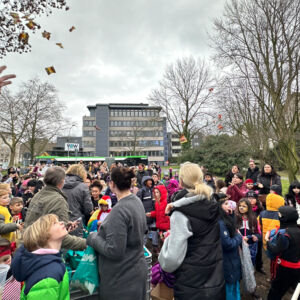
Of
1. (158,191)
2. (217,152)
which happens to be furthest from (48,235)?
(217,152)

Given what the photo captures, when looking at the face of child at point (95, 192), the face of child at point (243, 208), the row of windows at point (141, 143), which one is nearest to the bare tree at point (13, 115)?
the face of child at point (95, 192)

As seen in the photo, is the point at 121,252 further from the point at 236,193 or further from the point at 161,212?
the point at 236,193

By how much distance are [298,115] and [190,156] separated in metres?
14.9

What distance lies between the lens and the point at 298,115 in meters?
8.88

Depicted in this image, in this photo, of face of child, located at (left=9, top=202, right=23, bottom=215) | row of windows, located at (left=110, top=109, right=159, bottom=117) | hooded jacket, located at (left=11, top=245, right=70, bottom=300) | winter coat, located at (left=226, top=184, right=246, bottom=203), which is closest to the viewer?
hooded jacket, located at (left=11, top=245, right=70, bottom=300)

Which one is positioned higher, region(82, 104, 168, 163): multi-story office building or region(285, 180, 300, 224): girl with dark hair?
region(82, 104, 168, 163): multi-story office building

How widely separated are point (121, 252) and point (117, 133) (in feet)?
223

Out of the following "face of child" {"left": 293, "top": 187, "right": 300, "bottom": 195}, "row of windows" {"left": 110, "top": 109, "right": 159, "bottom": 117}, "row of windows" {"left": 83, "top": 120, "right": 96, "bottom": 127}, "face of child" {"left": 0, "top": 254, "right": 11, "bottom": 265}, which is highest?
"row of windows" {"left": 110, "top": 109, "right": 159, "bottom": 117}

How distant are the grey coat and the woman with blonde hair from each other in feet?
0.96

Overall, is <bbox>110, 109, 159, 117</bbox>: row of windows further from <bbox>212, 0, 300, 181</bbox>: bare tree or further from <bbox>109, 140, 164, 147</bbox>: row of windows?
<bbox>212, 0, 300, 181</bbox>: bare tree

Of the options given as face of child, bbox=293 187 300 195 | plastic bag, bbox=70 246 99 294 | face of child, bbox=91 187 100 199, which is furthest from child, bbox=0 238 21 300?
face of child, bbox=293 187 300 195

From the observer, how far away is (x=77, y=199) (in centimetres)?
338

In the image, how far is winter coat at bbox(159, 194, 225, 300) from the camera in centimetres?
189

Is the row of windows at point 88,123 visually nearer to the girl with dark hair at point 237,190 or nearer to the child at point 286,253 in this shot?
the girl with dark hair at point 237,190
